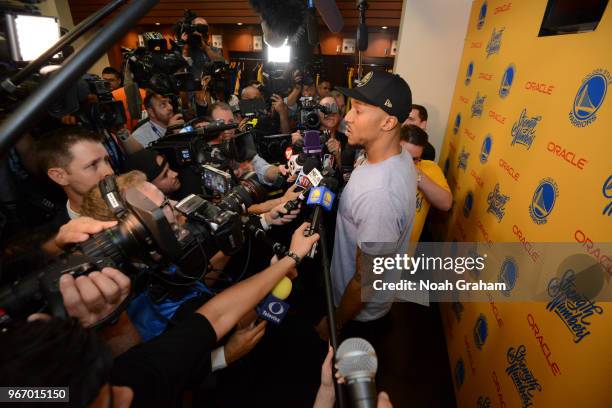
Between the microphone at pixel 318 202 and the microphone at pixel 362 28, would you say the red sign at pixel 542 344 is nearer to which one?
the microphone at pixel 318 202

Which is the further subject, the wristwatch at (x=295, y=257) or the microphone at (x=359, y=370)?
the wristwatch at (x=295, y=257)

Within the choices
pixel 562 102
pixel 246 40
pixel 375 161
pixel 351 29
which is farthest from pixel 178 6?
pixel 562 102

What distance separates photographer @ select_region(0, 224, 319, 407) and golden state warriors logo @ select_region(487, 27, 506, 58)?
2001mm

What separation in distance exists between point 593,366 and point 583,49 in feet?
3.80

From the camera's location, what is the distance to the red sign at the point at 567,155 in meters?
1.09

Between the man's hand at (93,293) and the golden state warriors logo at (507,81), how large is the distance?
222 centimetres

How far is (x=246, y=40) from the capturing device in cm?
725

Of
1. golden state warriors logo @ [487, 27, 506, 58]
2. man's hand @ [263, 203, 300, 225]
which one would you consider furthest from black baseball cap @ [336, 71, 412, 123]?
golden state warriors logo @ [487, 27, 506, 58]

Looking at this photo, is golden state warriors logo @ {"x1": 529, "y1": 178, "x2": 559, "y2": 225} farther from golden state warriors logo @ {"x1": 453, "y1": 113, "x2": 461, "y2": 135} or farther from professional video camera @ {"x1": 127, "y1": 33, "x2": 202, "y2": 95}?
professional video camera @ {"x1": 127, "y1": 33, "x2": 202, "y2": 95}

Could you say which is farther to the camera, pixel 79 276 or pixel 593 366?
pixel 593 366

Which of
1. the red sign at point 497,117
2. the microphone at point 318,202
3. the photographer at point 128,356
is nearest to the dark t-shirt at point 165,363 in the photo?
the photographer at point 128,356

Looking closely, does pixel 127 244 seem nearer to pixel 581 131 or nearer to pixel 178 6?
pixel 581 131

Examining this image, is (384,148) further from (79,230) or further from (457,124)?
(457,124)

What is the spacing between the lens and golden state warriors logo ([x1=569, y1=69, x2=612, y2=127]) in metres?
1.05
